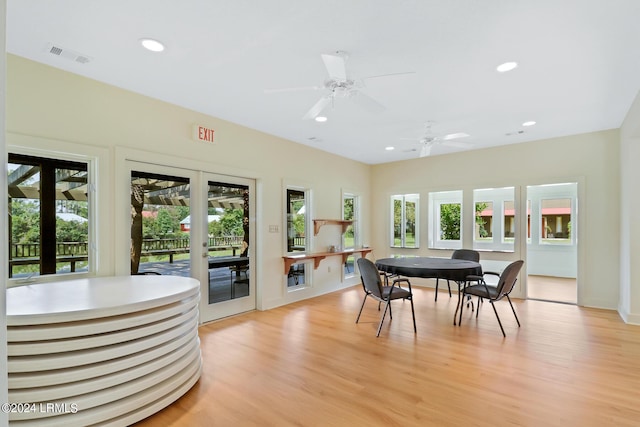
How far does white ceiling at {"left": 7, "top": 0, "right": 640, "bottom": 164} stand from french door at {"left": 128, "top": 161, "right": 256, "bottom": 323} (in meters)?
0.98

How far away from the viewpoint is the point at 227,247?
4578mm

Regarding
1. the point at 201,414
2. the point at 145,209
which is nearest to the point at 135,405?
the point at 201,414

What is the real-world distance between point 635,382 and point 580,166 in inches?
147

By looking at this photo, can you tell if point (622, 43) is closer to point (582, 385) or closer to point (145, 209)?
point (582, 385)

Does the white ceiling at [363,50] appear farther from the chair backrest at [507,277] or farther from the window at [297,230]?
the chair backrest at [507,277]

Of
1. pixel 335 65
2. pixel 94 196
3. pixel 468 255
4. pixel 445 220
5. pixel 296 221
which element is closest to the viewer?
pixel 335 65

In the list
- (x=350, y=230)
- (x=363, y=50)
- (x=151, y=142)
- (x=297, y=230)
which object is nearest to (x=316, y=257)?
(x=297, y=230)

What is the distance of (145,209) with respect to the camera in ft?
12.1

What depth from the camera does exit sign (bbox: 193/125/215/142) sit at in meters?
4.05

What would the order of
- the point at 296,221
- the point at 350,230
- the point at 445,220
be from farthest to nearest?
the point at 350,230 < the point at 445,220 < the point at 296,221

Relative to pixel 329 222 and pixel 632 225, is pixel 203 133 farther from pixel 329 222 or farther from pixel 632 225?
pixel 632 225

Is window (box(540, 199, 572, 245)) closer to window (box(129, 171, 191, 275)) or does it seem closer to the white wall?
the white wall

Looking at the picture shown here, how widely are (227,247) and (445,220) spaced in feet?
15.1

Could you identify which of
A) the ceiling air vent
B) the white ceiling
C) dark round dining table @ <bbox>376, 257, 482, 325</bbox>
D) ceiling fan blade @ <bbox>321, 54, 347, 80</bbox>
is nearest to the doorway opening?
the white ceiling
